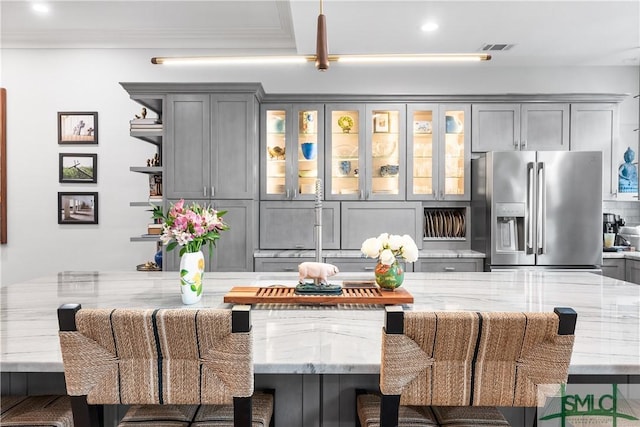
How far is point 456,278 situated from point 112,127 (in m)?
3.47

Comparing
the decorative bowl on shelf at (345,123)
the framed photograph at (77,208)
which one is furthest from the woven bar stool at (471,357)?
the framed photograph at (77,208)

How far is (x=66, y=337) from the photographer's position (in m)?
1.06

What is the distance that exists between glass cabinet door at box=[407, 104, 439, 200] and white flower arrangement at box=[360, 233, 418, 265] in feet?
7.28

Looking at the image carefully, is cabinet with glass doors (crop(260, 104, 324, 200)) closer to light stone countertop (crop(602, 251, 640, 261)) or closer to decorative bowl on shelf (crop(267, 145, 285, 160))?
decorative bowl on shelf (crop(267, 145, 285, 160))

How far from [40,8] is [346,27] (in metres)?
2.59

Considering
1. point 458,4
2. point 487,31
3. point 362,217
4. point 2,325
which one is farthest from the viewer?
point 362,217

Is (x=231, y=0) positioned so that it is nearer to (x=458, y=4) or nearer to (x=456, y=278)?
(x=458, y=4)

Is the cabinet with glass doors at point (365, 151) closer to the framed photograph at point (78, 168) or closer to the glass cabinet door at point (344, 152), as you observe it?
the glass cabinet door at point (344, 152)

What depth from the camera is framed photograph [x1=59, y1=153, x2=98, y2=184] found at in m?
4.28

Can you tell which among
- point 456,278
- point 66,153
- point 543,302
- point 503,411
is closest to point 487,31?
point 456,278

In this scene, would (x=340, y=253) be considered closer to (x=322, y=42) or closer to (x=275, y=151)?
(x=275, y=151)

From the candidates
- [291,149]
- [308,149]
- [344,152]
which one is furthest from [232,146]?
[344,152]

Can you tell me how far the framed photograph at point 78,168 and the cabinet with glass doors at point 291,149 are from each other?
5.43 feet

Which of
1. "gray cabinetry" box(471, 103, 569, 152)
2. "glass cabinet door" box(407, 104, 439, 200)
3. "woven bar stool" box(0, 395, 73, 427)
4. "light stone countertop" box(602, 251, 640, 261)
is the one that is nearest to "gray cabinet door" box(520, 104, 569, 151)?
"gray cabinetry" box(471, 103, 569, 152)
